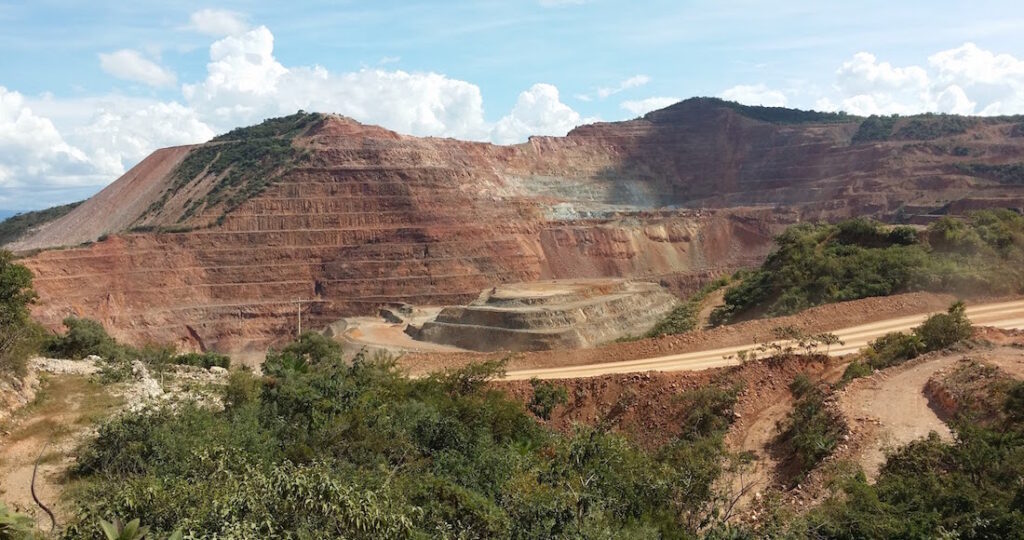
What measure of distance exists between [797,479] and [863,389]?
4.28m

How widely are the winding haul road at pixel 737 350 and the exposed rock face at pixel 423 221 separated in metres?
39.5

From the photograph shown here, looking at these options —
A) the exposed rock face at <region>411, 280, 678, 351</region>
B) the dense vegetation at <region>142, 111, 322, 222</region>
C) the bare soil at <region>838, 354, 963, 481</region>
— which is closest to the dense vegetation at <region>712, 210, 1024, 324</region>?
the bare soil at <region>838, 354, 963, 481</region>

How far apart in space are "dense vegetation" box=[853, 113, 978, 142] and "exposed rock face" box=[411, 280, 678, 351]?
51.0m

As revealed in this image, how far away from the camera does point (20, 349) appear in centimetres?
2036

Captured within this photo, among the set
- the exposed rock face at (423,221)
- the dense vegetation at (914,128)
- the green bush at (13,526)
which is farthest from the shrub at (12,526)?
the dense vegetation at (914,128)

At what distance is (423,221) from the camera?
68.8 m

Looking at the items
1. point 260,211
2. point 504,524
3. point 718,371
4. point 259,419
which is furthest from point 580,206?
point 504,524

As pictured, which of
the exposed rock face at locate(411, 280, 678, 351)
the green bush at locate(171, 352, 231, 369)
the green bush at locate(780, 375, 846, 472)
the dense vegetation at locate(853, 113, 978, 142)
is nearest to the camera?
the green bush at locate(780, 375, 846, 472)

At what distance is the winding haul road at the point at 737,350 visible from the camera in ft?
76.6

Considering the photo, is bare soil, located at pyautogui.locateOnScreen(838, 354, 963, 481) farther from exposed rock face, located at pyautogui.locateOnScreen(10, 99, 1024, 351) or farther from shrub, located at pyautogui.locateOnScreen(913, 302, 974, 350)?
exposed rock face, located at pyautogui.locateOnScreen(10, 99, 1024, 351)

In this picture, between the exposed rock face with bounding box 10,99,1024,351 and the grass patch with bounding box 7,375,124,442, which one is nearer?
the grass patch with bounding box 7,375,124,442

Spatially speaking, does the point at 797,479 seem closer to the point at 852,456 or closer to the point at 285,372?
the point at 852,456

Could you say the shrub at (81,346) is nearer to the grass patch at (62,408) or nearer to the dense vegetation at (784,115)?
the grass patch at (62,408)

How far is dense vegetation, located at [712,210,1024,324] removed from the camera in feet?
96.0
